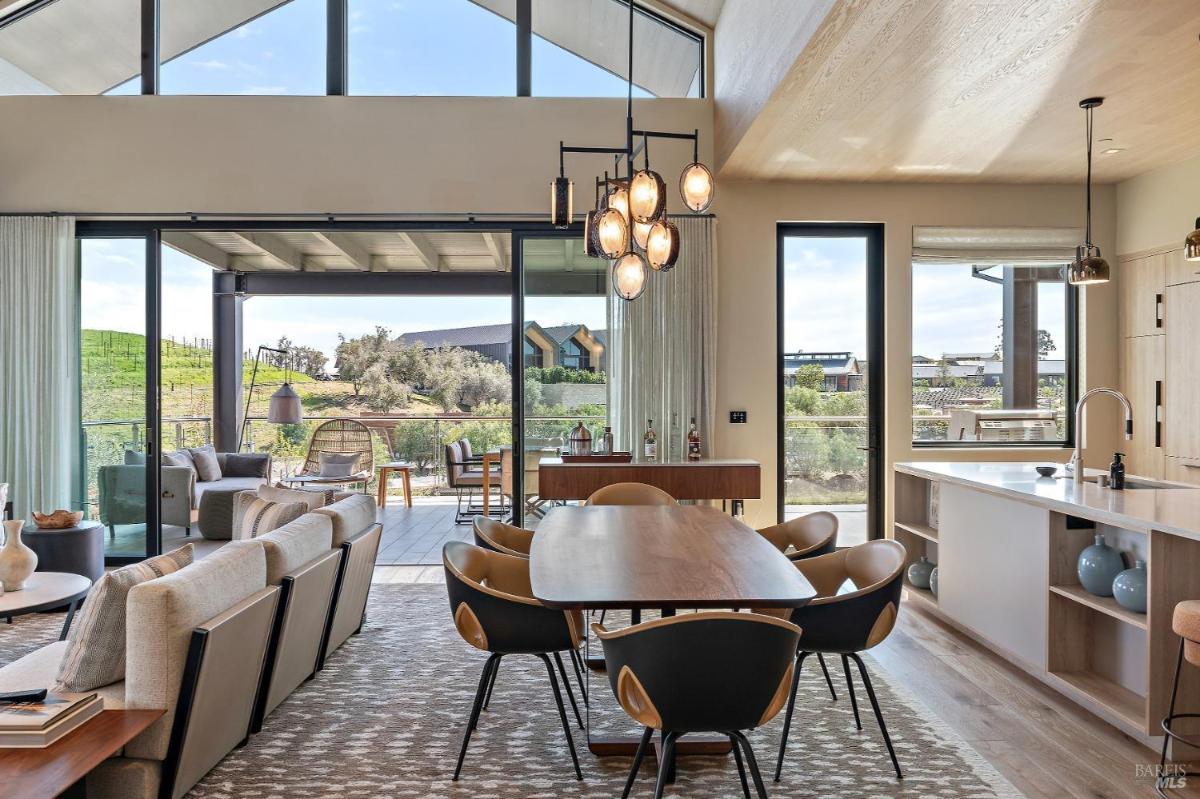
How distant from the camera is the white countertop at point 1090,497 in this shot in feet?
8.83

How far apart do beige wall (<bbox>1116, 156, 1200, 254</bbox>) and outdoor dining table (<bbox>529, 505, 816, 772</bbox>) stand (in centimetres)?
379

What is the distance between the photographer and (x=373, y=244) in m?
8.41

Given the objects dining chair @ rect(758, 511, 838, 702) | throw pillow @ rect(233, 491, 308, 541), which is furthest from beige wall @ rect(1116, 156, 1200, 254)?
throw pillow @ rect(233, 491, 308, 541)

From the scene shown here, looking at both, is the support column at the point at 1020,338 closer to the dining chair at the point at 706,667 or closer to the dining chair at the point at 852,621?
the dining chair at the point at 852,621

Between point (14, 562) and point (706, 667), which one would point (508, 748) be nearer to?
point (706, 667)

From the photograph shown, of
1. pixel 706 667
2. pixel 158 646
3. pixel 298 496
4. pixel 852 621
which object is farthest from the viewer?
pixel 298 496

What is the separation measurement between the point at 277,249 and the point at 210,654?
6868mm

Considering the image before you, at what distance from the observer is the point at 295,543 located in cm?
304

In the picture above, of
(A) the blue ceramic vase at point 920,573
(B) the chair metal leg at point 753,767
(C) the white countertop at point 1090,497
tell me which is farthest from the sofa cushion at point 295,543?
(A) the blue ceramic vase at point 920,573

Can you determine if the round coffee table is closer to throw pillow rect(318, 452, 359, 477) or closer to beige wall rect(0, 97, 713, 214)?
beige wall rect(0, 97, 713, 214)

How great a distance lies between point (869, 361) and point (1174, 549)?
10.5ft

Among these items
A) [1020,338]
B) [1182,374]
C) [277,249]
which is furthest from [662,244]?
[277,249]

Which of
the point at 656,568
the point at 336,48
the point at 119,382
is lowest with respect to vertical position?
the point at 656,568

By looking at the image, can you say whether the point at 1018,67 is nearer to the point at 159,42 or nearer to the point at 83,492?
the point at 159,42
